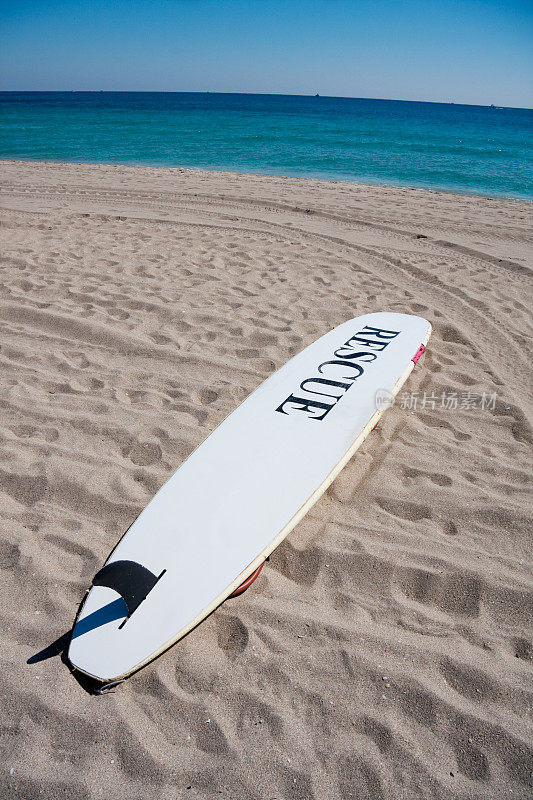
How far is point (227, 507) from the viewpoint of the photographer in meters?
2.48

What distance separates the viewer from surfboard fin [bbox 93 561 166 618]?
2068 millimetres

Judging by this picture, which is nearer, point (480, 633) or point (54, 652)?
point (54, 652)

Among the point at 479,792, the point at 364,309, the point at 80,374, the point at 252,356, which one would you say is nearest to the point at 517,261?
the point at 364,309

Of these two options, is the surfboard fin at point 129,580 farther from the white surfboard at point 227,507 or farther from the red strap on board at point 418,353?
the red strap on board at point 418,353

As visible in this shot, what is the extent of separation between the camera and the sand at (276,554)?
1744mm

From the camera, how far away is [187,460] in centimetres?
284

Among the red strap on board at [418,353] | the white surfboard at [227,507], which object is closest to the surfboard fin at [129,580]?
the white surfboard at [227,507]

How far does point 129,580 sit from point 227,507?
0.57 metres

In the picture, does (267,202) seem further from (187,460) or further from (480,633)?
(480,633)

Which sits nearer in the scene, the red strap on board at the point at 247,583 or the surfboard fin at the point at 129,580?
the surfboard fin at the point at 129,580

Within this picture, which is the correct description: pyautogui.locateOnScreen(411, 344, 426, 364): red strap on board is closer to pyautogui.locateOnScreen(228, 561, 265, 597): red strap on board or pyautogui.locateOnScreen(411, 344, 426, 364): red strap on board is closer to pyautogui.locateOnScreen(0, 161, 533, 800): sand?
pyautogui.locateOnScreen(0, 161, 533, 800): sand

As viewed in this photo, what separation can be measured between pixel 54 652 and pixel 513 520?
2311 millimetres

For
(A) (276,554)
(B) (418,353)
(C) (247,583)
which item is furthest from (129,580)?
(B) (418,353)

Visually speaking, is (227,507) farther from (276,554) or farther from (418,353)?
(418,353)
